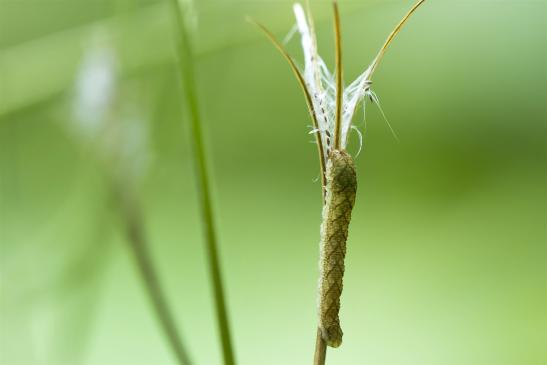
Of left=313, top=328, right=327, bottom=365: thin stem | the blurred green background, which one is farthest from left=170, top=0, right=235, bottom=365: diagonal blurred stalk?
the blurred green background

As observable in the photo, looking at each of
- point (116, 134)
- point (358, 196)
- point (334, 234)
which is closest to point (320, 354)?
point (334, 234)

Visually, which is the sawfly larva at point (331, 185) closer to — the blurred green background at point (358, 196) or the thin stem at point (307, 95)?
the thin stem at point (307, 95)

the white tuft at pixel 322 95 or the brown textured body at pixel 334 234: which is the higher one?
the white tuft at pixel 322 95

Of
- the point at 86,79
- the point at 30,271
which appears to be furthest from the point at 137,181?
the point at 30,271

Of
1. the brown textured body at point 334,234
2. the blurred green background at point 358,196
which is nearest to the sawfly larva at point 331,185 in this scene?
the brown textured body at point 334,234

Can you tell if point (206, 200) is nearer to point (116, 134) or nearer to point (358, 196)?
point (116, 134)

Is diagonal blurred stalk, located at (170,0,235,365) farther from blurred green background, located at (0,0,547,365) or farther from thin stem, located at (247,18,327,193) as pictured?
blurred green background, located at (0,0,547,365)

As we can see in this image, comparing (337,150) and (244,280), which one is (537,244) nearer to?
(244,280)
